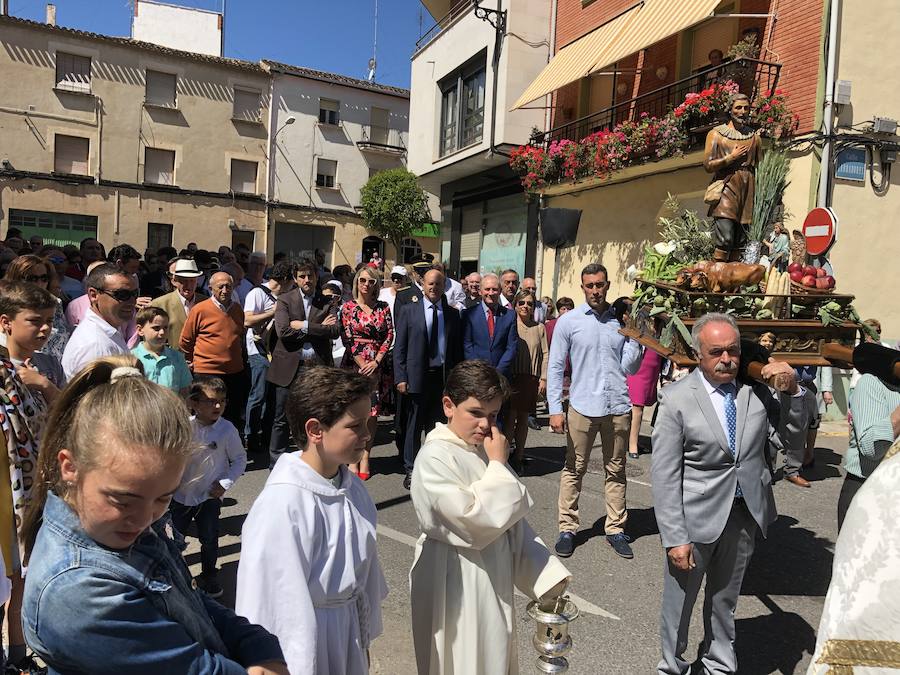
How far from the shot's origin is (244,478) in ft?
21.7

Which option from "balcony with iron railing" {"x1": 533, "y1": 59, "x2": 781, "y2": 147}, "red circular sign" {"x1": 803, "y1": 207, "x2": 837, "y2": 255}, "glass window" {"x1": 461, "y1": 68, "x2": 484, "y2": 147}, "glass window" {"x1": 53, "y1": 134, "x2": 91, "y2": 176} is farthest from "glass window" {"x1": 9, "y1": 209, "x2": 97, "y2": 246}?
"red circular sign" {"x1": 803, "y1": 207, "x2": 837, "y2": 255}

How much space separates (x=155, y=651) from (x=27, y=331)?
8.66 ft

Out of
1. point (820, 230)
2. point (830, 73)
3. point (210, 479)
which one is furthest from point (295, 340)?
point (830, 73)

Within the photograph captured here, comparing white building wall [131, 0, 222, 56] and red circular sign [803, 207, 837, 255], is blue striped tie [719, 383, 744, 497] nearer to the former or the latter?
red circular sign [803, 207, 837, 255]

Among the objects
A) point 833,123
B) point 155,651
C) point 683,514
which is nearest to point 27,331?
point 155,651

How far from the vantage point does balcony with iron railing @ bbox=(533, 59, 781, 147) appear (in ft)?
36.6

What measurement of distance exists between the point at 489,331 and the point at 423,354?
35.0 inches

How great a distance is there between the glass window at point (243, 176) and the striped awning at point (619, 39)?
17.7 metres

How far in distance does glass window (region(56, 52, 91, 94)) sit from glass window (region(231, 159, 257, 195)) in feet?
20.3

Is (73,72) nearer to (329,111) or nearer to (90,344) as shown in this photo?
(329,111)

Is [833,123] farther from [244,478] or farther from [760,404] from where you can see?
[244,478]

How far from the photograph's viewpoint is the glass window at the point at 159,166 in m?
27.9

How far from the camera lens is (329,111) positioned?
31.8m

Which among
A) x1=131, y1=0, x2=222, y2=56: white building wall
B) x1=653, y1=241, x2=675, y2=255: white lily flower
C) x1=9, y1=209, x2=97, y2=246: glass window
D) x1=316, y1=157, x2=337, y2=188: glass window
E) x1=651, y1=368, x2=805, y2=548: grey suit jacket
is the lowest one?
x1=651, y1=368, x2=805, y2=548: grey suit jacket
